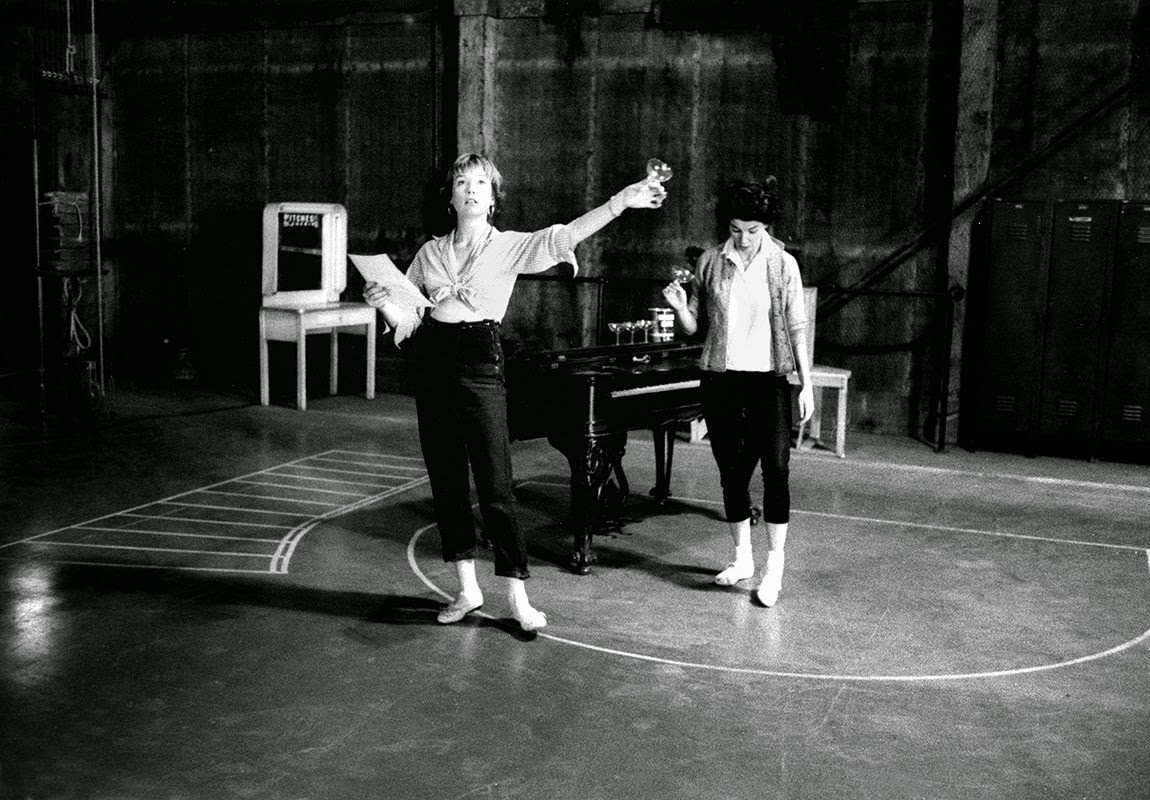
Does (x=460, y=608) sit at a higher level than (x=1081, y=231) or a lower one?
lower

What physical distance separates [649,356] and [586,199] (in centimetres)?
476

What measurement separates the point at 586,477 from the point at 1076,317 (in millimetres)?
4957

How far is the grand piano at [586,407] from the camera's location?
5.80 metres

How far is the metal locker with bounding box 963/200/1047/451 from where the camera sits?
29.8ft

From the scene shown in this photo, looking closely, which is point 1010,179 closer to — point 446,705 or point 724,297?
point 724,297

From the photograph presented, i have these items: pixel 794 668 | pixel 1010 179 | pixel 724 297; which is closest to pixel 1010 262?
pixel 1010 179

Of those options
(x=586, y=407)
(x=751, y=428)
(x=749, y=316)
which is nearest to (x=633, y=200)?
(x=749, y=316)

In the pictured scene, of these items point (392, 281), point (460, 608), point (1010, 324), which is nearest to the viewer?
point (392, 281)

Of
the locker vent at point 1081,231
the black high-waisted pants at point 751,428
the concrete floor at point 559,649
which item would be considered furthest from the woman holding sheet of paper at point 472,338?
the locker vent at point 1081,231

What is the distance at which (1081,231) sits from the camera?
895cm

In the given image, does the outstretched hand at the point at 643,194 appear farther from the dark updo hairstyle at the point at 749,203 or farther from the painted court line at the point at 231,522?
the painted court line at the point at 231,522

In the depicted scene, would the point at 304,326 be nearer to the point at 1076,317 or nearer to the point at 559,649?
the point at 1076,317

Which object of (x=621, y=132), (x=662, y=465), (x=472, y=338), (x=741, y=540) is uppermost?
(x=621, y=132)

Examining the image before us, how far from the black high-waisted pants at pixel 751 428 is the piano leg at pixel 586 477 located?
22.9 inches
